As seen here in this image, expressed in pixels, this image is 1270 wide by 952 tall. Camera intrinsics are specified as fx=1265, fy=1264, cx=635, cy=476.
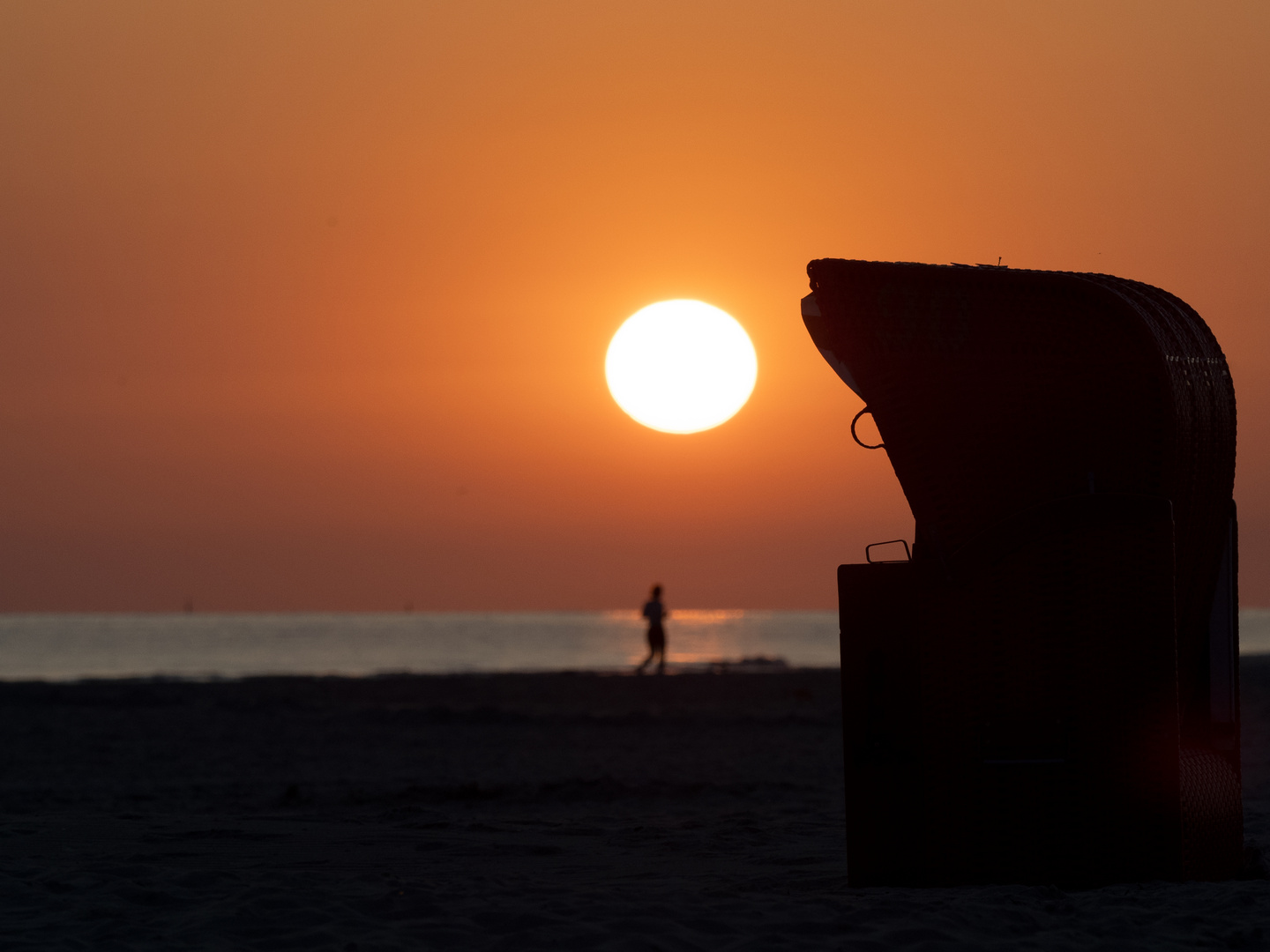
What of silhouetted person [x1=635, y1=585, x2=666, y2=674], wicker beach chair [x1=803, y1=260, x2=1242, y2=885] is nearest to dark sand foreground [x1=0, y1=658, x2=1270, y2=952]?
wicker beach chair [x1=803, y1=260, x2=1242, y2=885]

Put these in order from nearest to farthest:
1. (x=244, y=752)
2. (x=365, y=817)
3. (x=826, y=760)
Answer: (x=365, y=817), (x=826, y=760), (x=244, y=752)

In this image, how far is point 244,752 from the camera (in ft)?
47.3

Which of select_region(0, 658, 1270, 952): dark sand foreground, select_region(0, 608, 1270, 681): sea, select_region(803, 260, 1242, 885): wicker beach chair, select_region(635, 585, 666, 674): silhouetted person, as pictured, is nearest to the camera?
select_region(0, 658, 1270, 952): dark sand foreground

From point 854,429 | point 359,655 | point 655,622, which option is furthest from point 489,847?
point 359,655

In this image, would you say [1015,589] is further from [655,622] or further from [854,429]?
[655,622]

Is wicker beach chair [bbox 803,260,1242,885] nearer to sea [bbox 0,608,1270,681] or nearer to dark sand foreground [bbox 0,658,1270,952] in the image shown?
dark sand foreground [bbox 0,658,1270,952]

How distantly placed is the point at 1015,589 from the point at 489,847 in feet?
12.5

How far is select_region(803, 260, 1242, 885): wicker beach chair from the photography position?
6.07 m

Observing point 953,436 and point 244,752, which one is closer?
point 953,436

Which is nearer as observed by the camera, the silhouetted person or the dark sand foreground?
the dark sand foreground

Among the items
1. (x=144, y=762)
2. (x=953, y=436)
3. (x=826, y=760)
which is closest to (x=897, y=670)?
(x=953, y=436)

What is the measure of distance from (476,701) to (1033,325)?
16434 millimetres

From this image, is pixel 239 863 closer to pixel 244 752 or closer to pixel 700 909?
pixel 700 909

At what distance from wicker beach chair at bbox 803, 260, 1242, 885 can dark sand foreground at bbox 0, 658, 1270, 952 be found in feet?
1.07
